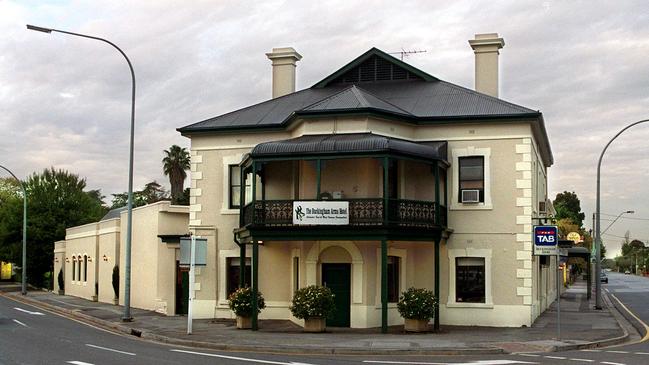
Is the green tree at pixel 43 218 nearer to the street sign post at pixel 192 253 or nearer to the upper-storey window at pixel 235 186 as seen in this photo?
the upper-storey window at pixel 235 186

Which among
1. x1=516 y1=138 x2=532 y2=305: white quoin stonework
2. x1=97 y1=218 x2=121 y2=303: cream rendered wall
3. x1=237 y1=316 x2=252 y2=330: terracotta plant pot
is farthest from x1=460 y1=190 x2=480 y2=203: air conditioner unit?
x1=97 y1=218 x2=121 y2=303: cream rendered wall

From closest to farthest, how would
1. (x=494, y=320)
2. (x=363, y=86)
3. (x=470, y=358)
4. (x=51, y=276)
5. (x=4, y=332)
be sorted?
1. (x=470, y=358)
2. (x=4, y=332)
3. (x=494, y=320)
4. (x=363, y=86)
5. (x=51, y=276)

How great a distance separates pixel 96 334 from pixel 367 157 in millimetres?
9150

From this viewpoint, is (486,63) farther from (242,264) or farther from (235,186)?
(242,264)

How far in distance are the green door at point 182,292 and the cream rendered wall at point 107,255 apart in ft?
30.5

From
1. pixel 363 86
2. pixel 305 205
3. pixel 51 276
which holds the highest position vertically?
pixel 363 86

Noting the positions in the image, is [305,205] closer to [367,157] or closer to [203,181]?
[367,157]

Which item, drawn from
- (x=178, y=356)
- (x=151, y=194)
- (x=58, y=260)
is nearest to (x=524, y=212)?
(x=178, y=356)

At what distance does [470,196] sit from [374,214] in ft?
13.5

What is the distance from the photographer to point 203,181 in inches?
1107

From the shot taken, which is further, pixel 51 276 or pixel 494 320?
pixel 51 276

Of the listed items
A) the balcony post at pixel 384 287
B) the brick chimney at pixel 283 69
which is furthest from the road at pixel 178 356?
the brick chimney at pixel 283 69

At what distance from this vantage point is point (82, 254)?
46031 millimetres

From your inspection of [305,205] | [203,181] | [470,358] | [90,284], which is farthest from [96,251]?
[470,358]
